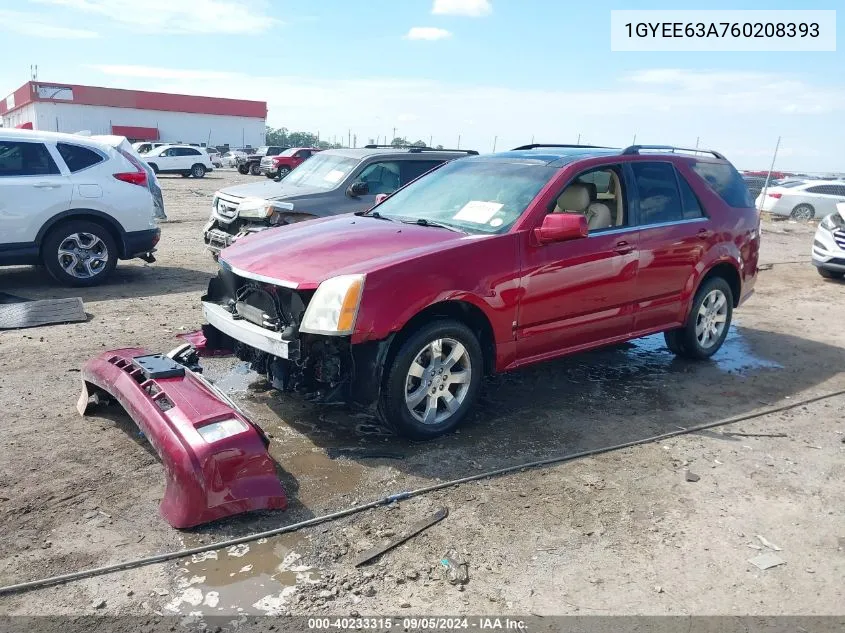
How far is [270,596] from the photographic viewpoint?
2949 mm

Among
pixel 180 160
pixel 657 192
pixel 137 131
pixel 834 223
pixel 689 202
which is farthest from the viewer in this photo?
pixel 137 131

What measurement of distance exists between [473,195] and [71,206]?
5.23m

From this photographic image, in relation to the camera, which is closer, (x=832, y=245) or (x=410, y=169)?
(x=410, y=169)

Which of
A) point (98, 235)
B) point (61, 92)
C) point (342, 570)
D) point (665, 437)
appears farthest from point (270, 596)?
point (61, 92)

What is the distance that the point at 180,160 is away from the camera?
33.8 meters

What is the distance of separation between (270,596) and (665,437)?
2859 millimetres

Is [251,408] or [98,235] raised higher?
[98,235]

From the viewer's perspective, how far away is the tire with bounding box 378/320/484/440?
4.19m

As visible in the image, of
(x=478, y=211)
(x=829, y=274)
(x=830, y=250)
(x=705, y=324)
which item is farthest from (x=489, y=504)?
(x=829, y=274)

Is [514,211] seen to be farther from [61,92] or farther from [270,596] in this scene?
[61,92]

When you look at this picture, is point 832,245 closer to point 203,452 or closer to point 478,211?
point 478,211

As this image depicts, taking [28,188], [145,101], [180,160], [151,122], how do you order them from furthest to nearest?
1. [151,122]
2. [145,101]
3. [180,160]
4. [28,188]

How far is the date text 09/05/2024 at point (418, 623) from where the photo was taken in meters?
2.79

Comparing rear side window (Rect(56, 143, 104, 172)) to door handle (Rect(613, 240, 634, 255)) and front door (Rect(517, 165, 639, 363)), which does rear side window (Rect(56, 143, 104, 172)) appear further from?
door handle (Rect(613, 240, 634, 255))
